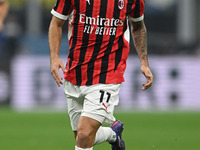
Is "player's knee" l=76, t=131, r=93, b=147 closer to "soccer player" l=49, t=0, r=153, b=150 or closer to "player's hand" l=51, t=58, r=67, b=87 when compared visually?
"soccer player" l=49, t=0, r=153, b=150

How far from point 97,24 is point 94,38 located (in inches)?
6.0

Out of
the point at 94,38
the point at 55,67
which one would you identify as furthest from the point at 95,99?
the point at 94,38

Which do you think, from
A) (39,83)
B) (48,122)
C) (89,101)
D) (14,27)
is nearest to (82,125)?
(89,101)

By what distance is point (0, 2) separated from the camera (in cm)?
573

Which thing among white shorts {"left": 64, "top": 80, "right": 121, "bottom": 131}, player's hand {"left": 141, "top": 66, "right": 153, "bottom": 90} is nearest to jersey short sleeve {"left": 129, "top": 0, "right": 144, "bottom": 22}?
player's hand {"left": 141, "top": 66, "right": 153, "bottom": 90}

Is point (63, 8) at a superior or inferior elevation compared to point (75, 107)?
superior

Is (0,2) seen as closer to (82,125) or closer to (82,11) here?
(82,11)

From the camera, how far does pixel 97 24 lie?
6.54m

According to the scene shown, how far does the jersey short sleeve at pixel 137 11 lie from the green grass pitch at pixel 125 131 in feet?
9.78

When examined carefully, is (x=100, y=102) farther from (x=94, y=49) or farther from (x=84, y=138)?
(x=94, y=49)

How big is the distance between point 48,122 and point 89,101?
8178 mm

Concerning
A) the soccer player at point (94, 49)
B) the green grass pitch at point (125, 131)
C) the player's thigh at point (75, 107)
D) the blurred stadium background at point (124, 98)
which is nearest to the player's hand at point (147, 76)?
the soccer player at point (94, 49)

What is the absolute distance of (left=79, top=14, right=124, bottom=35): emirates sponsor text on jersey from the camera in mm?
6543

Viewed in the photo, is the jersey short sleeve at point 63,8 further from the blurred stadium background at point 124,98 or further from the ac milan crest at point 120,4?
the blurred stadium background at point 124,98
